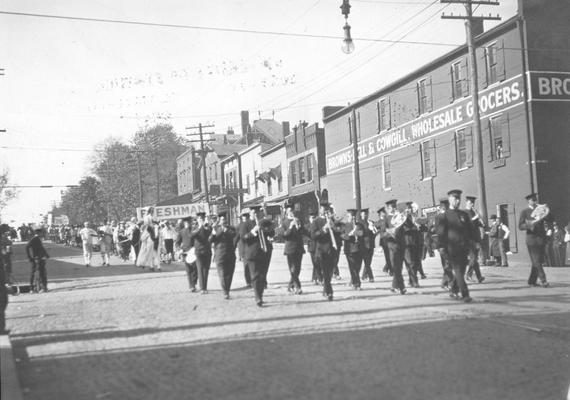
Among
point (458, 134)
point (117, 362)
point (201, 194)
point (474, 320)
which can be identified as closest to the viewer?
point (117, 362)

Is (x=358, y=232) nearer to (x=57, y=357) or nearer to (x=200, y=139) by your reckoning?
(x=57, y=357)

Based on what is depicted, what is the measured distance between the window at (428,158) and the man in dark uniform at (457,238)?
20.9 metres

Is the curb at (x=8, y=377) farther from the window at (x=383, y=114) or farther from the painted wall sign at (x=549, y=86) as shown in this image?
the window at (x=383, y=114)

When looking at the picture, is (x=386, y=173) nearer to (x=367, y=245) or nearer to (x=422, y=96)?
(x=422, y=96)

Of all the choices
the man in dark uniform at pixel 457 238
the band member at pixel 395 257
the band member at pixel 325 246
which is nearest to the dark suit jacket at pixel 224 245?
the band member at pixel 325 246

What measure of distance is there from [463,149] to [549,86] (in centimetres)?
513

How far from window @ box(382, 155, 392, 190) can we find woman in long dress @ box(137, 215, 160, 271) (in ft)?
56.9

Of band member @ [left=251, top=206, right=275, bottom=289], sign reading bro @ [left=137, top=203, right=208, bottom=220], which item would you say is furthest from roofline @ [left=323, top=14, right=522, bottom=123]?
band member @ [left=251, top=206, right=275, bottom=289]

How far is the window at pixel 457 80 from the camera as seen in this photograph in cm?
2966

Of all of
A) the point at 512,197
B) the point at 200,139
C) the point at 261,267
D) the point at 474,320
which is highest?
the point at 200,139

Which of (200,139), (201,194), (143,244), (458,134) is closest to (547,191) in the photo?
(458,134)

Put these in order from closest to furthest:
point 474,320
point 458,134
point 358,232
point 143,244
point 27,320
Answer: point 474,320 → point 27,320 → point 358,232 → point 143,244 → point 458,134

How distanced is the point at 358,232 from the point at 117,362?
8.16 m

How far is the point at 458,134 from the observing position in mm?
30109
